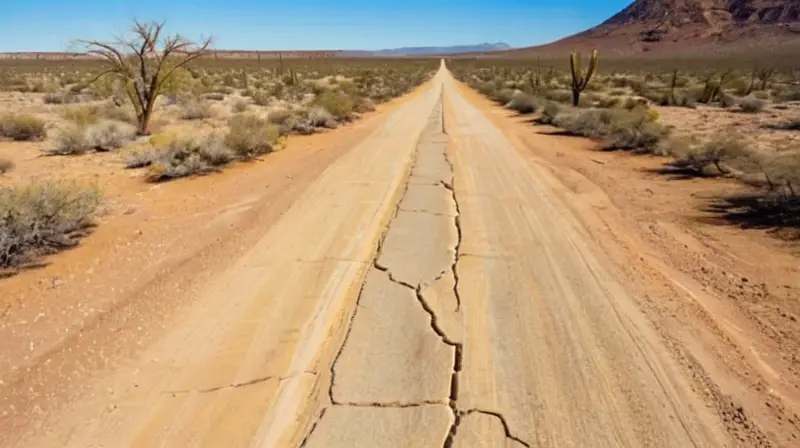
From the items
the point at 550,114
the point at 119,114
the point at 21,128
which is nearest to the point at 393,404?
the point at 21,128

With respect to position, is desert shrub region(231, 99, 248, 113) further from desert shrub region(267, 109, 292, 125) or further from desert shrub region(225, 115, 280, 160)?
desert shrub region(225, 115, 280, 160)

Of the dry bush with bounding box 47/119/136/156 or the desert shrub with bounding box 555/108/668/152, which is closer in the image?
the dry bush with bounding box 47/119/136/156

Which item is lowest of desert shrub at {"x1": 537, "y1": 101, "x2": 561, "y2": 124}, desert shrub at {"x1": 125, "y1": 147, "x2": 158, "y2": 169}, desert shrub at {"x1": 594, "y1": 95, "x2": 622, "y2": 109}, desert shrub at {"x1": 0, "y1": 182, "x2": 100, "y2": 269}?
desert shrub at {"x1": 594, "y1": 95, "x2": 622, "y2": 109}

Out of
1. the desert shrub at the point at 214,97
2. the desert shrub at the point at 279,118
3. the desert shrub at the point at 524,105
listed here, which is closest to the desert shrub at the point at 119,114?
the desert shrub at the point at 279,118

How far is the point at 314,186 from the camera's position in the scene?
10.1 metres

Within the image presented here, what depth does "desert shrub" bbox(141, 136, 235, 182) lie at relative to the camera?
439 inches

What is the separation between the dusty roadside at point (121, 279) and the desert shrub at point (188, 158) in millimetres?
518

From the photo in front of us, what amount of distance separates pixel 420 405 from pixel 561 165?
959 cm

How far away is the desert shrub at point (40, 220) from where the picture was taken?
251 inches

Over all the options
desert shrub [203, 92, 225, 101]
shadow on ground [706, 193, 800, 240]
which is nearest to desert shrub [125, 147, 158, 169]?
shadow on ground [706, 193, 800, 240]

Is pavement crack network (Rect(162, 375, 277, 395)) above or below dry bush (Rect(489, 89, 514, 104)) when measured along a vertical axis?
above

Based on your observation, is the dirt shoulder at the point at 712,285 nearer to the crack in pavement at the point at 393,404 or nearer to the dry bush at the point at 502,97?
the crack in pavement at the point at 393,404

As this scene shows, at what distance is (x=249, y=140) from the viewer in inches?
521

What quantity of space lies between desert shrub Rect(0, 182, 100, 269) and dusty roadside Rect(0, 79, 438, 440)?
0.72 ft
